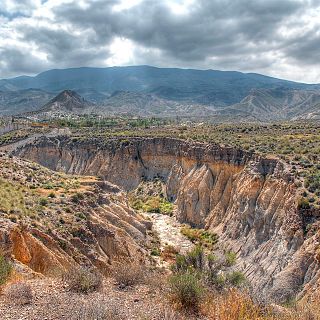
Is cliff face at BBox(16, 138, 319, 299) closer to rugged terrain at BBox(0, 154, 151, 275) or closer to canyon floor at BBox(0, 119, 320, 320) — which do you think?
canyon floor at BBox(0, 119, 320, 320)

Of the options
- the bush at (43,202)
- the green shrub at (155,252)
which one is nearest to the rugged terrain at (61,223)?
the bush at (43,202)

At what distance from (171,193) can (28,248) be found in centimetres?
3616

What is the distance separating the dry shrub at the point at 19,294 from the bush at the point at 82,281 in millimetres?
1396

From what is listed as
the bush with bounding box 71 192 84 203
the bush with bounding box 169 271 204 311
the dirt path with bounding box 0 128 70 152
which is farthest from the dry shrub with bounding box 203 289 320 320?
the dirt path with bounding box 0 128 70 152

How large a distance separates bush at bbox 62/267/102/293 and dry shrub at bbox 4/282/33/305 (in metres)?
1.40

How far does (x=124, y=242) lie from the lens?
28.5 m

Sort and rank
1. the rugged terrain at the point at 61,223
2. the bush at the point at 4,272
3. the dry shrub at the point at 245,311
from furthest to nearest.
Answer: the rugged terrain at the point at 61,223, the bush at the point at 4,272, the dry shrub at the point at 245,311

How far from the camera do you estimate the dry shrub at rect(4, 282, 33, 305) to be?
10.3m

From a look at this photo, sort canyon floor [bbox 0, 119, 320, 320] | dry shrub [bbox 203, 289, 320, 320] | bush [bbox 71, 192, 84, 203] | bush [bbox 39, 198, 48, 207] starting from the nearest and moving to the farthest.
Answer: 1. dry shrub [bbox 203, 289, 320, 320]
2. canyon floor [bbox 0, 119, 320, 320]
3. bush [bbox 39, 198, 48, 207]
4. bush [bbox 71, 192, 84, 203]

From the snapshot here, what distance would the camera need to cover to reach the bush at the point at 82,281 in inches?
464

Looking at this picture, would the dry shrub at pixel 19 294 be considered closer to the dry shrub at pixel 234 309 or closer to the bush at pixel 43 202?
the dry shrub at pixel 234 309

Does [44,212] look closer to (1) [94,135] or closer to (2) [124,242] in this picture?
(2) [124,242]

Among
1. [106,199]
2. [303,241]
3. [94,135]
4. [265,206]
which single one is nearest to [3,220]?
[106,199]

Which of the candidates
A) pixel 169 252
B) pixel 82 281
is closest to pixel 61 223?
pixel 169 252
